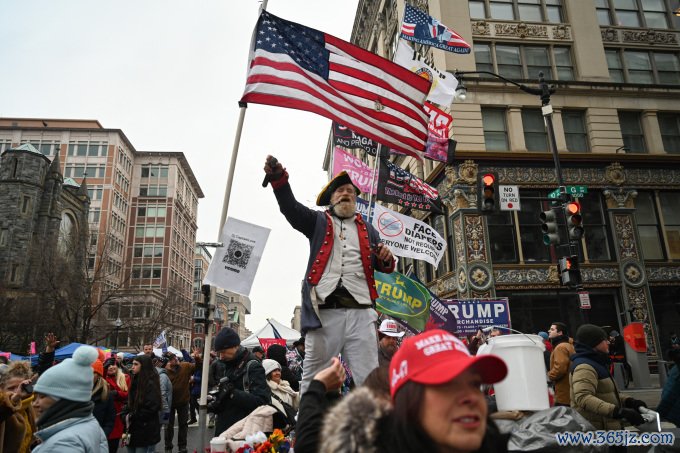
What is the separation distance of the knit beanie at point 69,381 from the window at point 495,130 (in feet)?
66.4

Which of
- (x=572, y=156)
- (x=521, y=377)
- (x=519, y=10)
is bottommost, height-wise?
(x=521, y=377)

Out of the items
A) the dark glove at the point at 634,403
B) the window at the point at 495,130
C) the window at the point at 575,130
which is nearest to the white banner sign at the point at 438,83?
the dark glove at the point at 634,403

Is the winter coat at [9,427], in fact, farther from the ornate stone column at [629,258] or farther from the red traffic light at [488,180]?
the ornate stone column at [629,258]

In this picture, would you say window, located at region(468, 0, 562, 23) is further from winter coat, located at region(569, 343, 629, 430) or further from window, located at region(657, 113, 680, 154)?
winter coat, located at region(569, 343, 629, 430)

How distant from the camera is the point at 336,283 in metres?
4.00

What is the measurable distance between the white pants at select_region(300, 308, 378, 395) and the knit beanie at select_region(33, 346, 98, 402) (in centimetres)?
165

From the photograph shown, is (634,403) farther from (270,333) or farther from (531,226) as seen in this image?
(270,333)

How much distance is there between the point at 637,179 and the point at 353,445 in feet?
79.8

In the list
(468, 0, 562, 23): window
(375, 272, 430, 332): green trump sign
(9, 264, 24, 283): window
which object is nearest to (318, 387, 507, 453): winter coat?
(375, 272, 430, 332): green trump sign

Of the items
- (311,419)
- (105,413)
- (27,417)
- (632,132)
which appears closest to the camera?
(311,419)

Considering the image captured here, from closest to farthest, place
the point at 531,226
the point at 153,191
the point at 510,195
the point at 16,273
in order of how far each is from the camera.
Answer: the point at 510,195, the point at 531,226, the point at 16,273, the point at 153,191

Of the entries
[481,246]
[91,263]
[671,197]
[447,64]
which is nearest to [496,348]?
[481,246]

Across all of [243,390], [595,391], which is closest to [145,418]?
[243,390]

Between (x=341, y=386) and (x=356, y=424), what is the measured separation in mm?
748
